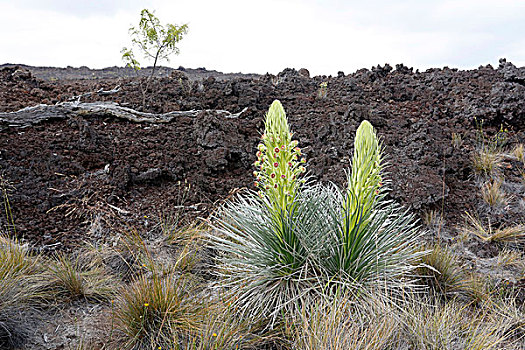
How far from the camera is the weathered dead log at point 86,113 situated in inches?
266

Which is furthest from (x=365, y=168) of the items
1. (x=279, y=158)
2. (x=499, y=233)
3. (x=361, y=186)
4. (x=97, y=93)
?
(x=97, y=93)

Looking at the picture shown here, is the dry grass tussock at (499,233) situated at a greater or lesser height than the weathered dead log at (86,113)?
lesser

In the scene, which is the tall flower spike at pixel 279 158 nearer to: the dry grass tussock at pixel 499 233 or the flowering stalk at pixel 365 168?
the flowering stalk at pixel 365 168

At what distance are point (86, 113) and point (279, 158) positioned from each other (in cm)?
559

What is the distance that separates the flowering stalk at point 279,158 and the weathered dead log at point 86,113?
4.39 m

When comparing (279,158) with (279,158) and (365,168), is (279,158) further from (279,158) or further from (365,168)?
(365,168)

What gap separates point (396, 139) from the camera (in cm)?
661

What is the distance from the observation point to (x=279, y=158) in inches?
108

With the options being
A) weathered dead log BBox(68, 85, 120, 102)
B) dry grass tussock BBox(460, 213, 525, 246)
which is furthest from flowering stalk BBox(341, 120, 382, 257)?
weathered dead log BBox(68, 85, 120, 102)

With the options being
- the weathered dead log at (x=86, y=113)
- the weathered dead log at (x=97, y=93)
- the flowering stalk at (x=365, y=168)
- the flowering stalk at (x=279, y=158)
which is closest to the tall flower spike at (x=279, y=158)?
the flowering stalk at (x=279, y=158)

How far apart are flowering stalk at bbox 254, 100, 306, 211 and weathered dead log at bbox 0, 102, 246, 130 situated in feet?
14.4

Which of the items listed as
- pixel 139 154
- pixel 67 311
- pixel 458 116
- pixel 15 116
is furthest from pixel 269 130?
pixel 458 116

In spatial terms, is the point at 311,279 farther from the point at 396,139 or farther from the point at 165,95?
the point at 165,95

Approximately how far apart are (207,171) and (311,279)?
312cm
